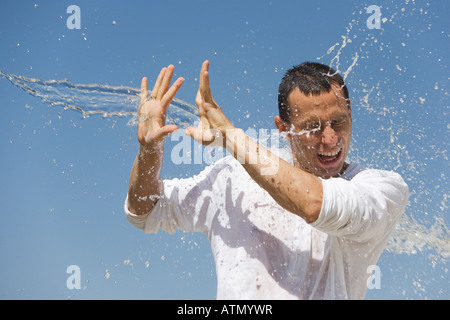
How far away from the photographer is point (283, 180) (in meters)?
2.59

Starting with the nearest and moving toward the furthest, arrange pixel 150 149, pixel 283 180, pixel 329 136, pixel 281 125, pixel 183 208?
pixel 283 180 < pixel 329 136 < pixel 150 149 < pixel 183 208 < pixel 281 125

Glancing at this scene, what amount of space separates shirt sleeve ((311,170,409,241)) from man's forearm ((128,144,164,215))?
4.08 feet

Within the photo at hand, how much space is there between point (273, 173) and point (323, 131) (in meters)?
0.69

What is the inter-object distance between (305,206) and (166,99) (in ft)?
4.28

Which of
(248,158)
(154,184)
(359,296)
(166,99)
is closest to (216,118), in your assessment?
(248,158)

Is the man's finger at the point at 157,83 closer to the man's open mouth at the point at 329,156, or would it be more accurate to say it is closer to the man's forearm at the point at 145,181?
the man's forearm at the point at 145,181

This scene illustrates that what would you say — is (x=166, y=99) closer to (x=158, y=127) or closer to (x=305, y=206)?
(x=158, y=127)

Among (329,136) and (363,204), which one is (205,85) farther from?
(363,204)

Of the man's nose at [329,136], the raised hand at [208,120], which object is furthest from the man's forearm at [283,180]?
the man's nose at [329,136]

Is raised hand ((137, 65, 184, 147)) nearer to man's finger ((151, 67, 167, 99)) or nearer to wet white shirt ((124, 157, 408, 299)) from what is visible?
man's finger ((151, 67, 167, 99))

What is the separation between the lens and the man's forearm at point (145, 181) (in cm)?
328

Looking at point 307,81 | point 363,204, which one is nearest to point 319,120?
point 307,81

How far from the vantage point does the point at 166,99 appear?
10.7ft
